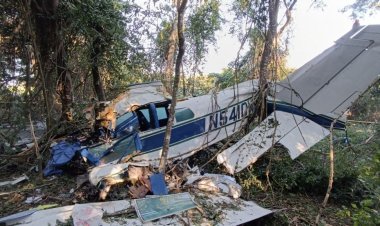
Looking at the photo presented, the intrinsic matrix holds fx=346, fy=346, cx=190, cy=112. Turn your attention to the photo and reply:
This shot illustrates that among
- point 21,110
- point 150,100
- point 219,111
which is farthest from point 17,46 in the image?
point 219,111

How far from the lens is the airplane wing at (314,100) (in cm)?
658

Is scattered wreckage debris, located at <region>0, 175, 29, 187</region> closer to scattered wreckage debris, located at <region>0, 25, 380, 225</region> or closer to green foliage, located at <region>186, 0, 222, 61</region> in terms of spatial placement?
scattered wreckage debris, located at <region>0, 25, 380, 225</region>

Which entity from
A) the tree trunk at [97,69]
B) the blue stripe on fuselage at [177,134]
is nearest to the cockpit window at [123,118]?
the blue stripe on fuselage at [177,134]

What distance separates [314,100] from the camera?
7.03 meters

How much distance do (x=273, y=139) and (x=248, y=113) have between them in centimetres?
138

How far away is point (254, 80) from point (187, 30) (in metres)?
7.50

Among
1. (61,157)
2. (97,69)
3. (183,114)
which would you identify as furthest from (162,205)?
(97,69)

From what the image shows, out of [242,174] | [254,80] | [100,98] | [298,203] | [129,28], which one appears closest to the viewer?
[298,203]

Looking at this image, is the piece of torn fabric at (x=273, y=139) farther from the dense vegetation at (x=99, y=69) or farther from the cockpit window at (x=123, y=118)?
the cockpit window at (x=123, y=118)

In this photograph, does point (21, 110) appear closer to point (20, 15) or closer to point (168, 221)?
point (20, 15)

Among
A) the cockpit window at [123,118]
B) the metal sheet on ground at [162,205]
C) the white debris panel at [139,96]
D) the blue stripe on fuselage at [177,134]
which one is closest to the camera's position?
the metal sheet on ground at [162,205]

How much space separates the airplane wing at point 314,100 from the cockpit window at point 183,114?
1233 mm

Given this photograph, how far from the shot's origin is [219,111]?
7688mm

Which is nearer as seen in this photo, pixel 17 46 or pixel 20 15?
pixel 20 15
